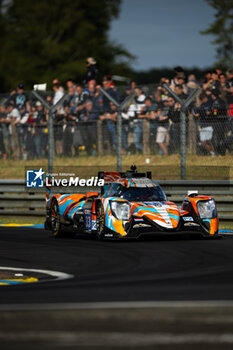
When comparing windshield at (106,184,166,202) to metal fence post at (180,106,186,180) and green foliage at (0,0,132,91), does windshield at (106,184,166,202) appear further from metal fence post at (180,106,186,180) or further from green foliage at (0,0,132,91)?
green foliage at (0,0,132,91)

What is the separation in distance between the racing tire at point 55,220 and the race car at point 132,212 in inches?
1.0

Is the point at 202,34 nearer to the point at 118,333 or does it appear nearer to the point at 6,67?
the point at 6,67

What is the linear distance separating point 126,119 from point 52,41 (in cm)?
4845

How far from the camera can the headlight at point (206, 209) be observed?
14643mm

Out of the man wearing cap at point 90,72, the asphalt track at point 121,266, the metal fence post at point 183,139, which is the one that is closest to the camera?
the asphalt track at point 121,266

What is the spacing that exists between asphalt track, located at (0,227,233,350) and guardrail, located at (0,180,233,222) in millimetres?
1831

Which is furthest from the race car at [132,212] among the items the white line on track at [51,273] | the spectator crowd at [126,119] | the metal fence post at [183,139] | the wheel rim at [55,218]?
the white line on track at [51,273]

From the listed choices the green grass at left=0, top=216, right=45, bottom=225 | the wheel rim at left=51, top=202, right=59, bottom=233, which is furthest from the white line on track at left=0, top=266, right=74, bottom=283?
the green grass at left=0, top=216, right=45, bottom=225

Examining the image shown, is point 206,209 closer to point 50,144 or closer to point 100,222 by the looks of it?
point 100,222

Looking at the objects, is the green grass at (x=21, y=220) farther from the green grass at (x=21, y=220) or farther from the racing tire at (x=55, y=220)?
the racing tire at (x=55, y=220)

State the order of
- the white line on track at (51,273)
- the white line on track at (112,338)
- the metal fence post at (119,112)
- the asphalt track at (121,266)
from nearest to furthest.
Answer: the white line on track at (112,338) → the asphalt track at (121,266) → the white line on track at (51,273) → the metal fence post at (119,112)

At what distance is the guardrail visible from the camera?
1694 cm

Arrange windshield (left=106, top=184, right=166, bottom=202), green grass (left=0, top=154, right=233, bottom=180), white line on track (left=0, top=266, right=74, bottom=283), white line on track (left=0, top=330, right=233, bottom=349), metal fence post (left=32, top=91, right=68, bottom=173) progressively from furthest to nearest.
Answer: metal fence post (left=32, top=91, right=68, bottom=173) → green grass (left=0, top=154, right=233, bottom=180) → windshield (left=106, top=184, right=166, bottom=202) → white line on track (left=0, top=266, right=74, bottom=283) → white line on track (left=0, top=330, right=233, bottom=349)

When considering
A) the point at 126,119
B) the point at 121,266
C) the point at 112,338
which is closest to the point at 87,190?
the point at 126,119
